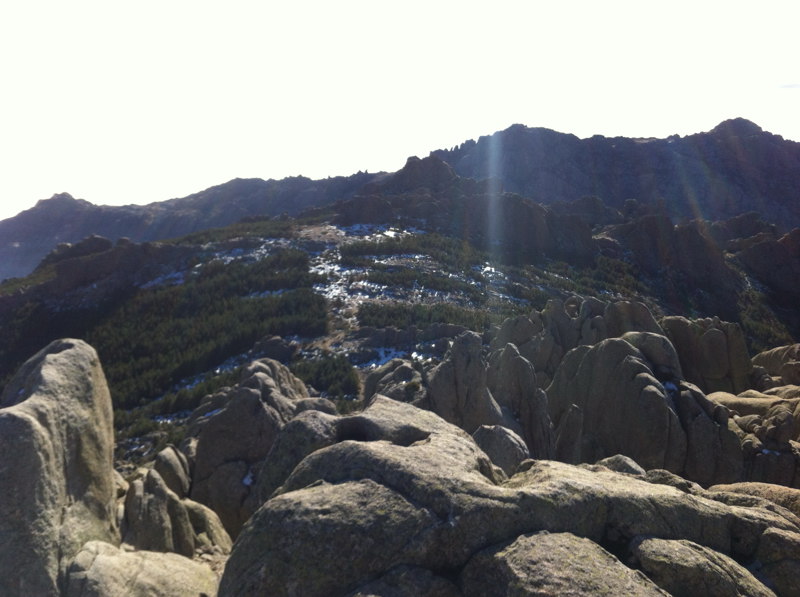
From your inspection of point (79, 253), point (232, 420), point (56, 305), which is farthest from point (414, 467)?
point (79, 253)

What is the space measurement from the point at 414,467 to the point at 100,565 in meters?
5.02

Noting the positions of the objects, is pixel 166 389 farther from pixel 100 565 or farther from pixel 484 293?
pixel 100 565

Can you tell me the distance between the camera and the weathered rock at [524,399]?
20.4 meters

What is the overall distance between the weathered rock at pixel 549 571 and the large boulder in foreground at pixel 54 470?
589 cm

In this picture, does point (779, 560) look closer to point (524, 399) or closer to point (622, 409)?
point (622, 409)

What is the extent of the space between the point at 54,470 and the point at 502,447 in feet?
31.0

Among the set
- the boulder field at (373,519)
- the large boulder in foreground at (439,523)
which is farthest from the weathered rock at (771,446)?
the large boulder in foreground at (439,523)

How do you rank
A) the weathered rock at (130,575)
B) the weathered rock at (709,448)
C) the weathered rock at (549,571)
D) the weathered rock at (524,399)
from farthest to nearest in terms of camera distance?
1. the weathered rock at (524,399)
2. the weathered rock at (709,448)
3. the weathered rock at (130,575)
4. the weathered rock at (549,571)

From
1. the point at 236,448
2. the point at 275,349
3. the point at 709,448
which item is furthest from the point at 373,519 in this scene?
the point at 275,349

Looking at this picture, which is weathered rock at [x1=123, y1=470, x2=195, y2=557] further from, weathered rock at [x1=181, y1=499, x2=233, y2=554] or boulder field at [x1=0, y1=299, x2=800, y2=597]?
weathered rock at [x1=181, y1=499, x2=233, y2=554]

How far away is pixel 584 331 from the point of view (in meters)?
32.6

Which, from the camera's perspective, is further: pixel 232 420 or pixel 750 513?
pixel 232 420

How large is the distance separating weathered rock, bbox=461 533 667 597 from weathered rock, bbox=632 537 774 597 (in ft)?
1.55

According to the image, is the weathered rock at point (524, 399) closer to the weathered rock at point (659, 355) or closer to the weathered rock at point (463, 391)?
the weathered rock at point (463, 391)
